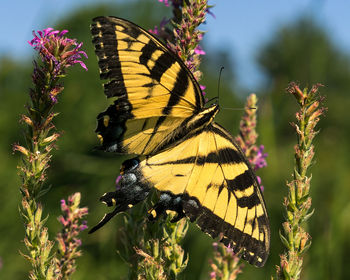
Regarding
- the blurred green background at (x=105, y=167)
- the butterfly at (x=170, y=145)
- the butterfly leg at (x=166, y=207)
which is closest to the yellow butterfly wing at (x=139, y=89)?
the butterfly at (x=170, y=145)

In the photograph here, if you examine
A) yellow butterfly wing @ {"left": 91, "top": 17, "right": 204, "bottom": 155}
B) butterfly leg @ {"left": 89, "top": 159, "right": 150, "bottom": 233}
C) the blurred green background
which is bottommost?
the blurred green background

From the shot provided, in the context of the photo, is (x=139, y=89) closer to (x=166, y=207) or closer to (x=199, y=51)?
(x=199, y=51)

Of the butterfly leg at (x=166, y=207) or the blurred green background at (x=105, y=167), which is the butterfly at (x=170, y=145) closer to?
the butterfly leg at (x=166, y=207)

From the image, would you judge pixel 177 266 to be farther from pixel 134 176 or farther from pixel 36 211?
pixel 36 211

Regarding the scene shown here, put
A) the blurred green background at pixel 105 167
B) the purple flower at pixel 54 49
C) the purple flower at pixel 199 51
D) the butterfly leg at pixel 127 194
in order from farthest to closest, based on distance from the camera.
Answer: the blurred green background at pixel 105 167, the purple flower at pixel 199 51, the butterfly leg at pixel 127 194, the purple flower at pixel 54 49

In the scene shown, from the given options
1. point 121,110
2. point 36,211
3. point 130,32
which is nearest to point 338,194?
point 121,110

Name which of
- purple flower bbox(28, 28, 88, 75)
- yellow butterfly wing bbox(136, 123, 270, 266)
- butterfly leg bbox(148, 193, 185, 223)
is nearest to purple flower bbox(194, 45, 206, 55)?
yellow butterfly wing bbox(136, 123, 270, 266)

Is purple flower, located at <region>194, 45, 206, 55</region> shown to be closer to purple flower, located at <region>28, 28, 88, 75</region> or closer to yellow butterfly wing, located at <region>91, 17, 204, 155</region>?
yellow butterfly wing, located at <region>91, 17, 204, 155</region>
